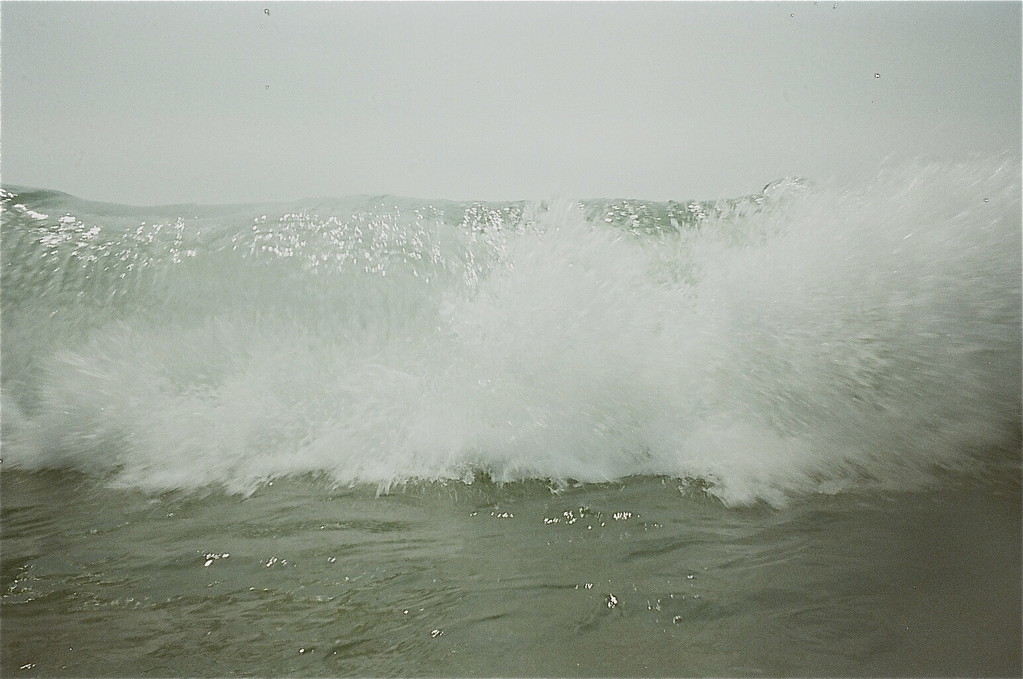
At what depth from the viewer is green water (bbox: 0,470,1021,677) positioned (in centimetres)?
108

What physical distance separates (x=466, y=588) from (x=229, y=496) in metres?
0.82

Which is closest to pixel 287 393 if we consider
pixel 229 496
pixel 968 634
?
pixel 229 496

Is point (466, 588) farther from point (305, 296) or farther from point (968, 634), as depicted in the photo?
point (305, 296)

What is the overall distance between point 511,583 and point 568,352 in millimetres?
909

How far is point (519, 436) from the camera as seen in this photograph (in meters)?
1.90

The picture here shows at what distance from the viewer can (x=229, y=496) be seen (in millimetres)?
1712

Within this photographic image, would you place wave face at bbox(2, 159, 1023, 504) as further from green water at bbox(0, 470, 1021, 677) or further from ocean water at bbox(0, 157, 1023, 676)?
green water at bbox(0, 470, 1021, 677)

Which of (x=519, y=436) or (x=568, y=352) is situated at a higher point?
(x=568, y=352)

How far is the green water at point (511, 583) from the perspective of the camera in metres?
1.08

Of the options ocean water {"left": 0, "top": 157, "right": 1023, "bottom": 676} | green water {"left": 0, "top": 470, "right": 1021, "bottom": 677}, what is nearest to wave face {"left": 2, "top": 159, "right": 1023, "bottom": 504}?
ocean water {"left": 0, "top": 157, "right": 1023, "bottom": 676}

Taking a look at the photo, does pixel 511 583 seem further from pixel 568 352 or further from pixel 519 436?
pixel 568 352

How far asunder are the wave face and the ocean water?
1cm

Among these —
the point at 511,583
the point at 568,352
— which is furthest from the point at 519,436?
the point at 511,583

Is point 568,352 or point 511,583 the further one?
point 568,352
